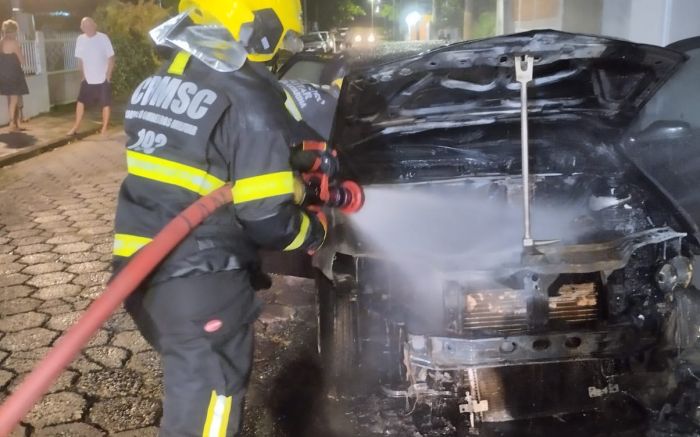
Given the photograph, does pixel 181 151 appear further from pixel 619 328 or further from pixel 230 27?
pixel 619 328

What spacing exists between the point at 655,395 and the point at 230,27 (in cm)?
253

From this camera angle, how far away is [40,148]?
10.4 m

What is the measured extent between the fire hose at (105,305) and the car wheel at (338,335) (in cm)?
109

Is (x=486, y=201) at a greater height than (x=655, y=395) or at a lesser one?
greater

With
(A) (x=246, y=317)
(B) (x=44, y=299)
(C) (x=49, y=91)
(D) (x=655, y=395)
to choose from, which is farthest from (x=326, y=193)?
(C) (x=49, y=91)

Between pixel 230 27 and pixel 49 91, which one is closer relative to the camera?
pixel 230 27

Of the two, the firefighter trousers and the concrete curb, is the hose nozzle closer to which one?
the firefighter trousers

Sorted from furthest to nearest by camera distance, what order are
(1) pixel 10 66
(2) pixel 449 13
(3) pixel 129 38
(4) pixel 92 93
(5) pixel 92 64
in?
(2) pixel 449 13, (3) pixel 129 38, (4) pixel 92 93, (5) pixel 92 64, (1) pixel 10 66

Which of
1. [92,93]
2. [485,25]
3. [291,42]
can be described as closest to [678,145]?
[291,42]

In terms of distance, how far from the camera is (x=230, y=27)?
7.43 feet

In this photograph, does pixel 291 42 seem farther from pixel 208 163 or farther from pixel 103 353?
pixel 103 353

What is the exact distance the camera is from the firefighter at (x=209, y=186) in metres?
2.21

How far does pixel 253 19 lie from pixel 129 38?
1691 cm

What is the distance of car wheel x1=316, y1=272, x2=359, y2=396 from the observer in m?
3.25
